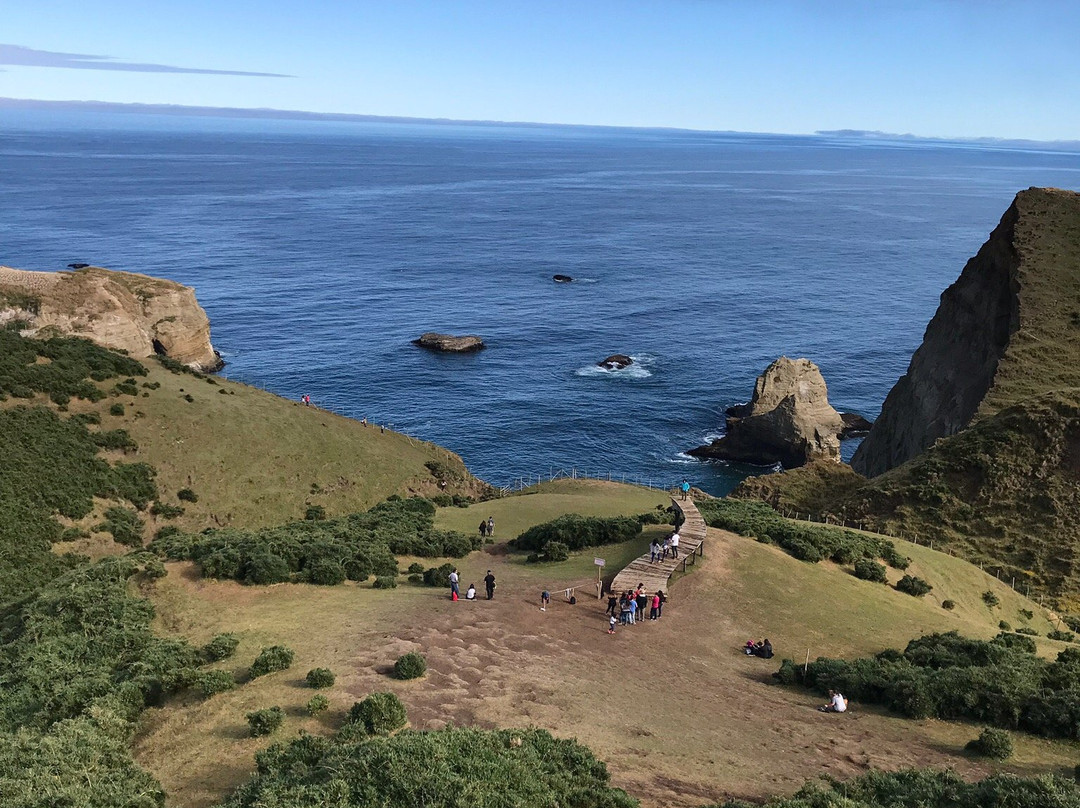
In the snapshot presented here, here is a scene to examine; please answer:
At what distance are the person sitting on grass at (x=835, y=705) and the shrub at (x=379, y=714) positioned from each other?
1310 cm

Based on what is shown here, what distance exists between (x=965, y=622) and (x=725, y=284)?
4783 inches

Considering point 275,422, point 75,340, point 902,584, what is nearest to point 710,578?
point 902,584

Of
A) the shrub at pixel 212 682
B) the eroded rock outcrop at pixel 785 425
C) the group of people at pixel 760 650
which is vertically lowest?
the eroded rock outcrop at pixel 785 425

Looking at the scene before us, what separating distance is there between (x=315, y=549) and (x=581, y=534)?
13520 millimetres

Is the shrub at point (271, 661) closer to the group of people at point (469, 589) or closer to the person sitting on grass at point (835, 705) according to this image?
the group of people at point (469, 589)

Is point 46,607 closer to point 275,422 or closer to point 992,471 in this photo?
point 275,422

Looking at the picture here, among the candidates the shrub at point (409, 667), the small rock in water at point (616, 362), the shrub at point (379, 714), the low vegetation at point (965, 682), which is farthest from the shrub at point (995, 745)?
the small rock in water at point (616, 362)

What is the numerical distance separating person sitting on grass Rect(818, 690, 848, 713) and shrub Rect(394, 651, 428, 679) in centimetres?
1259

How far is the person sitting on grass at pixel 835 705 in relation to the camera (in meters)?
25.7

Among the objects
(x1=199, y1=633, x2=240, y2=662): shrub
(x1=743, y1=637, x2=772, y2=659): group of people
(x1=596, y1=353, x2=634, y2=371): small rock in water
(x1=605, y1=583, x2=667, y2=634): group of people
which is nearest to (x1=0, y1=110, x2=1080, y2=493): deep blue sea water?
(x1=596, y1=353, x2=634, y2=371): small rock in water

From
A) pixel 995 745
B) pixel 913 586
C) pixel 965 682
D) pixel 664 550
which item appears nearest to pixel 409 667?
pixel 664 550

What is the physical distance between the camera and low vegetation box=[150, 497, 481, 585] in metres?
34.1

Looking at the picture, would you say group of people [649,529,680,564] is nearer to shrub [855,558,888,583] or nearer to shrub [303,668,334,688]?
shrub [855,558,888,583]

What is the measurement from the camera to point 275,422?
208ft
